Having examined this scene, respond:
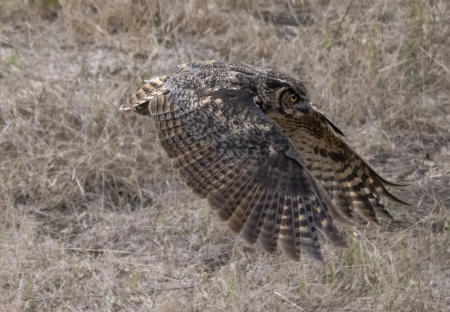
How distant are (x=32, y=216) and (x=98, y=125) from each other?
90 centimetres

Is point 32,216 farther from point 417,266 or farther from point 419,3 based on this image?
point 419,3

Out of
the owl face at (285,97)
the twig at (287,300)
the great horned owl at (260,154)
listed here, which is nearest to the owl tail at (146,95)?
the great horned owl at (260,154)

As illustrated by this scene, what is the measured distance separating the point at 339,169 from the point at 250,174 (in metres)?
0.87

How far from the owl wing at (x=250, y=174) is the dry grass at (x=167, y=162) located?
55 cm

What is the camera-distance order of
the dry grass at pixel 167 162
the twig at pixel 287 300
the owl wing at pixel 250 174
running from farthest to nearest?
the dry grass at pixel 167 162 → the twig at pixel 287 300 → the owl wing at pixel 250 174

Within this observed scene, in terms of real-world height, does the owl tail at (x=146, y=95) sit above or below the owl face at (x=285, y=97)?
below

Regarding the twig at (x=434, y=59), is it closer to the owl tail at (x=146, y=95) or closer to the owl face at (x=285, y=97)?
the owl face at (x=285, y=97)

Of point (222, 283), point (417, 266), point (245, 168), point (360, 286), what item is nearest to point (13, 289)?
point (222, 283)

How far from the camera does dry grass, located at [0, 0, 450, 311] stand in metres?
3.78

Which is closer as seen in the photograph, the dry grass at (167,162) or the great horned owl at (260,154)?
the great horned owl at (260,154)

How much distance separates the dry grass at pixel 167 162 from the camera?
3.78 meters

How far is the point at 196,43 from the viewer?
19.9ft

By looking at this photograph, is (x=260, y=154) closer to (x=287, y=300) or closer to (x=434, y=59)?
(x=287, y=300)

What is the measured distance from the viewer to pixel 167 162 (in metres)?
4.83
